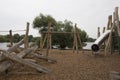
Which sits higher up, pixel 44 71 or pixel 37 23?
pixel 37 23

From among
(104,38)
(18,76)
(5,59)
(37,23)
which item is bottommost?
(18,76)

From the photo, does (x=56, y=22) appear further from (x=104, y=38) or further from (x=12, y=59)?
(x=12, y=59)

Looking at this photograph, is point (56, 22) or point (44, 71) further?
point (56, 22)

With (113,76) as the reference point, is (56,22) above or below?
above

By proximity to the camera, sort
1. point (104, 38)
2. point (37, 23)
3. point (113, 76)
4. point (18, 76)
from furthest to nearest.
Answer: point (37, 23)
point (104, 38)
point (18, 76)
point (113, 76)

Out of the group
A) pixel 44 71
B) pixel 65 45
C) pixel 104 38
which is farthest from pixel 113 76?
pixel 65 45

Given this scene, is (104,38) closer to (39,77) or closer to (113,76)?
(39,77)

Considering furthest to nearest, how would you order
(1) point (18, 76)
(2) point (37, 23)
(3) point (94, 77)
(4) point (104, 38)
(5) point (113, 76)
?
(2) point (37, 23) < (4) point (104, 38) < (1) point (18, 76) < (3) point (94, 77) < (5) point (113, 76)

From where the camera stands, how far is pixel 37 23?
34.2m

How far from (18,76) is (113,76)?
389 cm

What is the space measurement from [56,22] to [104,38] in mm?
22116

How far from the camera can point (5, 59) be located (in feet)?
23.6

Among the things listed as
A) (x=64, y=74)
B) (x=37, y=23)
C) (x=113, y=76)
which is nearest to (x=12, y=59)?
(x=64, y=74)

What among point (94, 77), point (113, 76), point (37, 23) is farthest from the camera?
point (37, 23)
